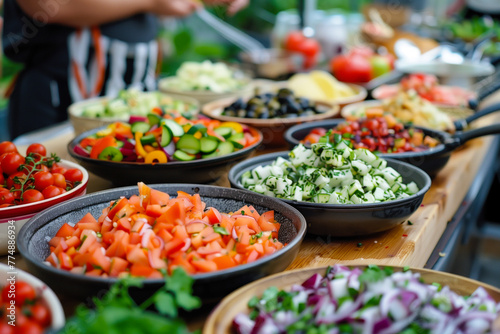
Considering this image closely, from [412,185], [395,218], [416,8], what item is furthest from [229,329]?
[416,8]

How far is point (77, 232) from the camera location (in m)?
1.14

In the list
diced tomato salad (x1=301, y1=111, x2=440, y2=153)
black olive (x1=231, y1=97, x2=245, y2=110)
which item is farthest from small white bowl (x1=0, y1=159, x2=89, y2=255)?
black olive (x1=231, y1=97, x2=245, y2=110)

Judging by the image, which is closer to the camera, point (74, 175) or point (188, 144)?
point (74, 175)

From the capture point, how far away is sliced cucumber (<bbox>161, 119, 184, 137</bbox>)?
1.63m

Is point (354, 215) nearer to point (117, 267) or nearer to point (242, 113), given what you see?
point (117, 267)

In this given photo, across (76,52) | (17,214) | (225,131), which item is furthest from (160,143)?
(76,52)

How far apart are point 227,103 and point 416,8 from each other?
21.3ft

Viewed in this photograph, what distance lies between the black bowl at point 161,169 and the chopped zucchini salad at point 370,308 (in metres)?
0.71

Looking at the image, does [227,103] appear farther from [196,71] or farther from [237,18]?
[237,18]

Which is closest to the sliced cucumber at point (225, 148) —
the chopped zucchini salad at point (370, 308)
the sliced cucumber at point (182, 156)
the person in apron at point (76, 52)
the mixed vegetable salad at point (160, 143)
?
the mixed vegetable salad at point (160, 143)

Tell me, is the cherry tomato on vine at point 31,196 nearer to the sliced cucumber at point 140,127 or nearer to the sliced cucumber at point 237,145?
the sliced cucumber at point 140,127

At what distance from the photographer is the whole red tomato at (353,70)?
3.43 meters

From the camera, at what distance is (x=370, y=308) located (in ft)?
2.70

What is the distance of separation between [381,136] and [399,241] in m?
0.51
